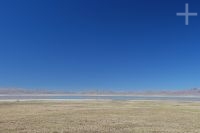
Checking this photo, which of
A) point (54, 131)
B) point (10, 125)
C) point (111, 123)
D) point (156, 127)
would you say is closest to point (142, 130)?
point (156, 127)

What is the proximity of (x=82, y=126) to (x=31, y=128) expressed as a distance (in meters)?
4.50

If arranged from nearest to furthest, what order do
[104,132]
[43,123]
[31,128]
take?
[104,132]
[31,128]
[43,123]

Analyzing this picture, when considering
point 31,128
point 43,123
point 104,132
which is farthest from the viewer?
point 43,123

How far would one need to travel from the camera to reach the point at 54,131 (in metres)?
29.5

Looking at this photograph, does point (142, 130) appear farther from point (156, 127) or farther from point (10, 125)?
point (10, 125)

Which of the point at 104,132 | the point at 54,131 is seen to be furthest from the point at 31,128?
the point at 104,132

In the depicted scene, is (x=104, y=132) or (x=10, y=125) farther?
(x=10, y=125)

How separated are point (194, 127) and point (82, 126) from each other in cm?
992

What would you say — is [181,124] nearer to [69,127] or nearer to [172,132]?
[172,132]

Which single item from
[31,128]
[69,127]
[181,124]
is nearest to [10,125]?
[31,128]

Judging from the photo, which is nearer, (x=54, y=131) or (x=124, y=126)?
(x=54, y=131)

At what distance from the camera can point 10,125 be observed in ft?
108

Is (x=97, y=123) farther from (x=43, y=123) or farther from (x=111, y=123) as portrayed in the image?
(x=43, y=123)

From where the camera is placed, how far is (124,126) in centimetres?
3288
